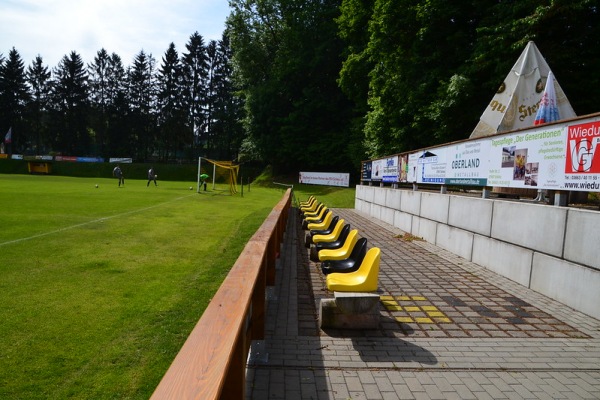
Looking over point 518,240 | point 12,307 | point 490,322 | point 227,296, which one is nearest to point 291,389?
point 227,296

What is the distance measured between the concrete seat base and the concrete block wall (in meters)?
3.11

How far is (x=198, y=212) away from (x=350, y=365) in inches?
573

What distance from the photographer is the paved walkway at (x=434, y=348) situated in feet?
11.5

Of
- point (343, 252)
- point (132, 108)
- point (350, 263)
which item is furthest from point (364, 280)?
point (132, 108)

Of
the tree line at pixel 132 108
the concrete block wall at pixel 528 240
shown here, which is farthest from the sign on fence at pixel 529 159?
the tree line at pixel 132 108

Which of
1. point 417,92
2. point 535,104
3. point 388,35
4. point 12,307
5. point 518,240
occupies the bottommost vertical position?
point 12,307

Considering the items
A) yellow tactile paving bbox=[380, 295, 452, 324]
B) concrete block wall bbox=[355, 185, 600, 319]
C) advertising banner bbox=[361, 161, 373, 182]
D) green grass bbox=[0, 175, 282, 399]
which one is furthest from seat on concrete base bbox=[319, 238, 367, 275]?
A: advertising banner bbox=[361, 161, 373, 182]

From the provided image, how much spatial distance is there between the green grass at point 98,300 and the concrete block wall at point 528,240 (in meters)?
5.30

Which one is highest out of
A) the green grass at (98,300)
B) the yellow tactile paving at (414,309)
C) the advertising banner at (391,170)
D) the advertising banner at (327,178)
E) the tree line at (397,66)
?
the tree line at (397,66)

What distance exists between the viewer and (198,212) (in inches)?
691

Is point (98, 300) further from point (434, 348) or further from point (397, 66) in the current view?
point (397, 66)

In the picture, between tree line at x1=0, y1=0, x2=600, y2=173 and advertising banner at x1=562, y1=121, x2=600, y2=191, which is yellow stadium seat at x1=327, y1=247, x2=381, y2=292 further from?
tree line at x1=0, y1=0, x2=600, y2=173

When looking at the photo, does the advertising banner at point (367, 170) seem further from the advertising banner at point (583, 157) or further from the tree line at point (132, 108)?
the tree line at point (132, 108)

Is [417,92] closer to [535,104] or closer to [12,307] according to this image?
[535,104]
